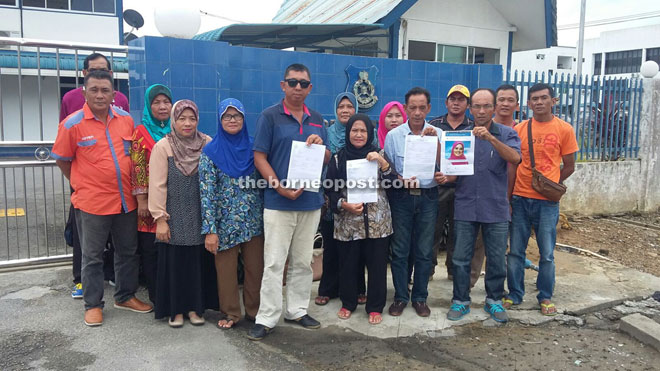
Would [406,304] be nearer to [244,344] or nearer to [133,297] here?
[244,344]

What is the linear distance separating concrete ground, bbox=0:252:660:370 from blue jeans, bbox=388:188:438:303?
0.30m

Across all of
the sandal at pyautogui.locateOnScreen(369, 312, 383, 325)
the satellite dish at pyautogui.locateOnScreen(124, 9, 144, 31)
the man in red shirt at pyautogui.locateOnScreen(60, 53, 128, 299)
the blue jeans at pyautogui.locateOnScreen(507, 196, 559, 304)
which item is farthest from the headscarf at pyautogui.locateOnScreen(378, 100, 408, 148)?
the satellite dish at pyautogui.locateOnScreen(124, 9, 144, 31)

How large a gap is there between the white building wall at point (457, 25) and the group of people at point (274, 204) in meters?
6.82

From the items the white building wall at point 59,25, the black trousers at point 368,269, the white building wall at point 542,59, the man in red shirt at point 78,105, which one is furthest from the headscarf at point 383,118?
the white building wall at point 542,59

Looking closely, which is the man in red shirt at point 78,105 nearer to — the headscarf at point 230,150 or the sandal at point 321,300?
the headscarf at point 230,150

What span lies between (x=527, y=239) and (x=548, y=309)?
647 millimetres

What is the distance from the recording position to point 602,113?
8.91 metres

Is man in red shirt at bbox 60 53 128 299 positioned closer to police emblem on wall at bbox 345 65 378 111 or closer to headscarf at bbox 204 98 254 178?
headscarf at bbox 204 98 254 178

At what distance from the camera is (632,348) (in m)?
3.80

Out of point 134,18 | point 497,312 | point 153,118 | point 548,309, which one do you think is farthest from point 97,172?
point 134,18

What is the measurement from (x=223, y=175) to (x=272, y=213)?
1.54 feet

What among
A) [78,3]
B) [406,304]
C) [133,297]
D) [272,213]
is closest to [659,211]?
[406,304]

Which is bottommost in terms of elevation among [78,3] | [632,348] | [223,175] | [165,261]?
[632,348]

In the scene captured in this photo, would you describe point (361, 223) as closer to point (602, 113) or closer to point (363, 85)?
point (363, 85)
